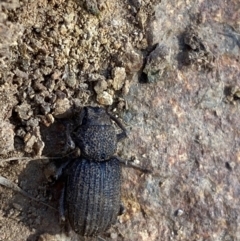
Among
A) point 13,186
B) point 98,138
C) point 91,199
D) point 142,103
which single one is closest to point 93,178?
point 91,199

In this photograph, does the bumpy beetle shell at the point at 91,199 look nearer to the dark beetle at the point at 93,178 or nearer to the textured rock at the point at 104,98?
the dark beetle at the point at 93,178

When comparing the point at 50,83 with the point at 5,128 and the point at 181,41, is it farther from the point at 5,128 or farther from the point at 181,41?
the point at 181,41

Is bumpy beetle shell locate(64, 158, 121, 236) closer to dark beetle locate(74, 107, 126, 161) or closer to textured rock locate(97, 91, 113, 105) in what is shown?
dark beetle locate(74, 107, 126, 161)

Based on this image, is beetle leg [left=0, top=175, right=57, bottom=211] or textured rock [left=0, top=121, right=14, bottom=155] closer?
textured rock [left=0, top=121, right=14, bottom=155]

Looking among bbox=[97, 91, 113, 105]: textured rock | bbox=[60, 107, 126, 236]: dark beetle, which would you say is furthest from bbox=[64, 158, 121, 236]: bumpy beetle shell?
bbox=[97, 91, 113, 105]: textured rock

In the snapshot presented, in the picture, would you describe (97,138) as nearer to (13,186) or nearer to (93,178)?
(93,178)

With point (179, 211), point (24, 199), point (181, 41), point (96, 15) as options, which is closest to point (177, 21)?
point (181, 41)

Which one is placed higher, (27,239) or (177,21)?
(177,21)
